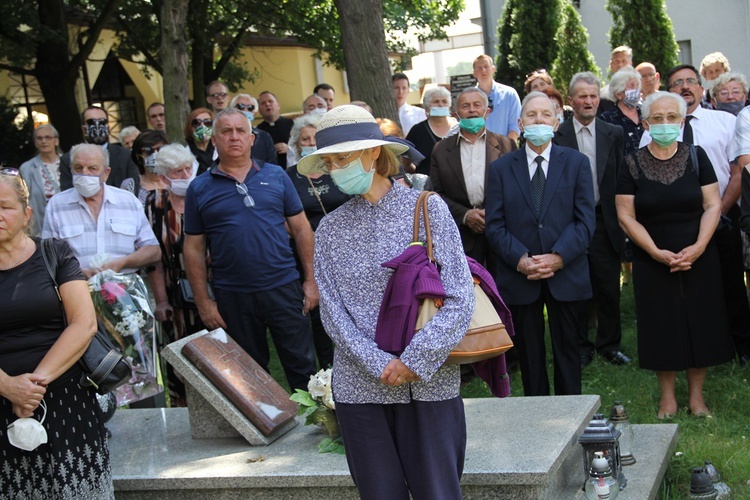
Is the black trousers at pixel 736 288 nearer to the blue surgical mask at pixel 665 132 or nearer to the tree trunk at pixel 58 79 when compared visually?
the blue surgical mask at pixel 665 132

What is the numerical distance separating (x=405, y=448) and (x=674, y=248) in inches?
134

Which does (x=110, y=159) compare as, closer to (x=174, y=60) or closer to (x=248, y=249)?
(x=174, y=60)

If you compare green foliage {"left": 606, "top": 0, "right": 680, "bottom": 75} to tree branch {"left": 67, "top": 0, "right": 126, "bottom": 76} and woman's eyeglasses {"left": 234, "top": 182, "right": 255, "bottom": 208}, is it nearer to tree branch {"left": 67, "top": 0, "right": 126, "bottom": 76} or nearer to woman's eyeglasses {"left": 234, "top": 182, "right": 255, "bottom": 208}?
tree branch {"left": 67, "top": 0, "right": 126, "bottom": 76}

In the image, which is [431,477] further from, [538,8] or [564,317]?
[538,8]

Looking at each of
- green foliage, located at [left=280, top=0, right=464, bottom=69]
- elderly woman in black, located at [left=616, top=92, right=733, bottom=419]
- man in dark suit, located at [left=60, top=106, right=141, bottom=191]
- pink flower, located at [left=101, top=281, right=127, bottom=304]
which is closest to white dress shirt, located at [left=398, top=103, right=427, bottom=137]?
man in dark suit, located at [left=60, top=106, right=141, bottom=191]

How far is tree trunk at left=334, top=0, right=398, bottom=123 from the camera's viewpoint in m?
9.97

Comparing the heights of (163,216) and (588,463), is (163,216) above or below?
above

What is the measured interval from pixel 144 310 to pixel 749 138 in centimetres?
453

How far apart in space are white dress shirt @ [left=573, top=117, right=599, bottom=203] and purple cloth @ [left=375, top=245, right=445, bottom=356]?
4417 mm

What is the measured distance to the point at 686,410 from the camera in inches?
271

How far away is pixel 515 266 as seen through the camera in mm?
6637

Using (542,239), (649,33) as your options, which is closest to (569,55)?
(649,33)

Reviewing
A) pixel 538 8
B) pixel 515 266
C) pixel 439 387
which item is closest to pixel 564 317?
pixel 515 266

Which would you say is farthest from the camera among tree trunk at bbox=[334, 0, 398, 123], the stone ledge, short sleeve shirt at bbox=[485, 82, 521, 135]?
short sleeve shirt at bbox=[485, 82, 521, 135]
